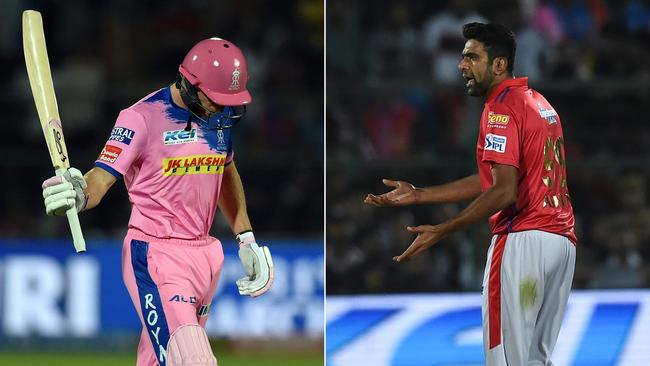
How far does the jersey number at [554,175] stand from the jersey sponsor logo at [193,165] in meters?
1.73

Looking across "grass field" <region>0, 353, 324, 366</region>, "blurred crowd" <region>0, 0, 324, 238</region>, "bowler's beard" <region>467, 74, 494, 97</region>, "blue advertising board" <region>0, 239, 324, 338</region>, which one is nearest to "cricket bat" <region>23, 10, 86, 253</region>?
"bowler's beard" <region>467, 74, 494, 97</region>

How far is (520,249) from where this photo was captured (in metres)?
6.59

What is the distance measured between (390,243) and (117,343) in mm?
3215

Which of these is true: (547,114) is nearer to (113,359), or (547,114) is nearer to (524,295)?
(524,295)

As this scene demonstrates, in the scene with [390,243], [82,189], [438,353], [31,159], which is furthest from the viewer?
[31,159]

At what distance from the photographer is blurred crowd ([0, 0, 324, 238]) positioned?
14.1 metres

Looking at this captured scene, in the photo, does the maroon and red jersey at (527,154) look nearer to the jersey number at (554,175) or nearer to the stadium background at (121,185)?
the jersey number at (554,175)

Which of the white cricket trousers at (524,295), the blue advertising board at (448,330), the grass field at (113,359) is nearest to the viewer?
the white cricket trousers at (524,295)

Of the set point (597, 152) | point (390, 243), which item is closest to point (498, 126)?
point (390, 243)

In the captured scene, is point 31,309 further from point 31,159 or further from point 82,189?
point 82,189

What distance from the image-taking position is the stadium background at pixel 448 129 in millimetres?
13172

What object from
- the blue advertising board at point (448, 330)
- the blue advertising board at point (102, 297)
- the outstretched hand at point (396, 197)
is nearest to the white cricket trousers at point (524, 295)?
the outstretched hand at point (396, 197)

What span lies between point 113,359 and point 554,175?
7370mm

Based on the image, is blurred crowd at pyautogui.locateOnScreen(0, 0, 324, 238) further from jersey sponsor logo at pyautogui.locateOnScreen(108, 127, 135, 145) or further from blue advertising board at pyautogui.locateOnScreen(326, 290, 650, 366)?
jersey sponsor logo at pyautogui.locateOnScreen(108, 127, 135, 145)
